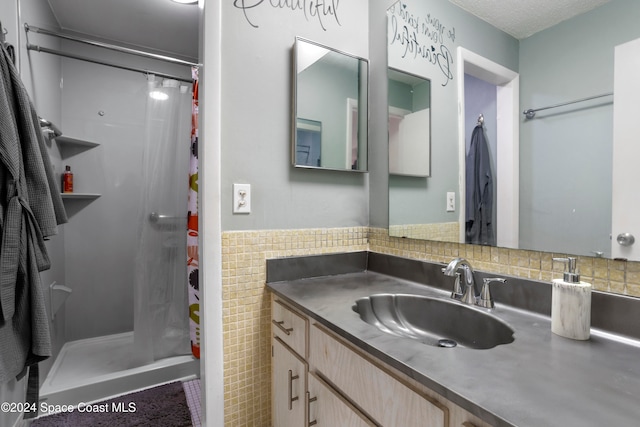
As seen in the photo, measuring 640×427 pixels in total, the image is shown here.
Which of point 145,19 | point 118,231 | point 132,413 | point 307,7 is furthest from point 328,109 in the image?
point 118,231

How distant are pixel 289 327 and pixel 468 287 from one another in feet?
2.01

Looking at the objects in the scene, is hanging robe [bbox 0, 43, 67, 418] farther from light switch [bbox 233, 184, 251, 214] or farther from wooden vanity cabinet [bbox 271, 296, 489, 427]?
wooden vanity cabinet [bbox 271, 296, 489, 427]

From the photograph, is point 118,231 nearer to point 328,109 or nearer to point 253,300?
point 253,300

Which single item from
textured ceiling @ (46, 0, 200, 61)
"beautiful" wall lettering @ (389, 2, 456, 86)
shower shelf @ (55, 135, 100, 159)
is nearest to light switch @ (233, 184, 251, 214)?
"beautiful" wall lettering @ (389, 2, 456, 86)

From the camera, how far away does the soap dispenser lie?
70 centimetres

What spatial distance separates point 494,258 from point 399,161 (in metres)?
0.57

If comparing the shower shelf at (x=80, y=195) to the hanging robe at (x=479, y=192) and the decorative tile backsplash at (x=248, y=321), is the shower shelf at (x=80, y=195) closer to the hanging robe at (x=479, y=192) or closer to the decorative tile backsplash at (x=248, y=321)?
the decorative tile backsplash at (x=248, y=321)

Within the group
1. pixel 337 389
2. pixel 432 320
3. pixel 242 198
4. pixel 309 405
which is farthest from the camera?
pixel 242 198

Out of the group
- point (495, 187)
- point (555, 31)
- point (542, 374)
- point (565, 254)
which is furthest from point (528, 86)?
point (542, 374)

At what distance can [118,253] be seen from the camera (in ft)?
7.99

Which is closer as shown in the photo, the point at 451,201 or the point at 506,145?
the point at 506,145

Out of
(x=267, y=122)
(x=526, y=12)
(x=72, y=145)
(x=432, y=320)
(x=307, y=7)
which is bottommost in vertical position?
(x=432, y=320)

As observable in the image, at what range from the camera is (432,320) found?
1.05 metres

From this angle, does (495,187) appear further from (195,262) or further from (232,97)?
(195,262)
